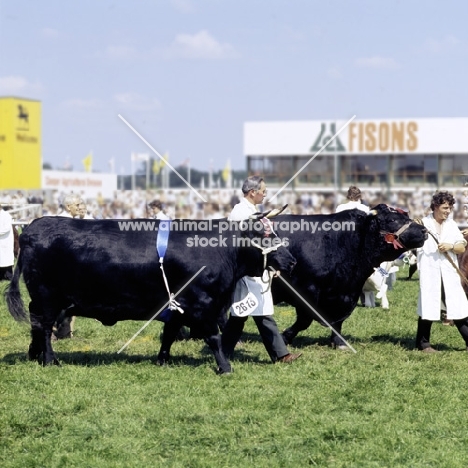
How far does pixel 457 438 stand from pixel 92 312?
4080mm

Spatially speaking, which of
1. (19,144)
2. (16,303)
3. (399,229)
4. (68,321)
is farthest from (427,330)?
(19,144)

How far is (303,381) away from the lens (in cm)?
795

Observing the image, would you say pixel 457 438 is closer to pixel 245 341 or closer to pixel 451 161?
pixel 245 341

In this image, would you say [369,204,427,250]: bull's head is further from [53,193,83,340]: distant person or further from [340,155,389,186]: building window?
[340,155,389,186]: building window

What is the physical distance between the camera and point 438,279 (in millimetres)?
9648

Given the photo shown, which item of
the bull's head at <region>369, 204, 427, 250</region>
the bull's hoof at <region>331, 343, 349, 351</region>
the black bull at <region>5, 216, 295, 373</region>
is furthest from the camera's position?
the bull's hoof at <region>331, 343, 349, 351</region>

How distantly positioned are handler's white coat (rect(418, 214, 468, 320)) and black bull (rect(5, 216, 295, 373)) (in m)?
1.94

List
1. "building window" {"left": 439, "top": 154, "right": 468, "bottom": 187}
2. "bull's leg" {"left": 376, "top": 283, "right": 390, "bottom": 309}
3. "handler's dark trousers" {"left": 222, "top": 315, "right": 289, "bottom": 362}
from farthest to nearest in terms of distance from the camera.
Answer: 1. "building window" {"left": 439, "top": 154, "right": 468, "bottom": 187}
2. "bull's leg" {"left": 376, "top": 283, "right": 390, "bottom": 309}
3. "handler's dark trousers" {"left": 222, "top": 315, "right": 289, "bottom": 362}

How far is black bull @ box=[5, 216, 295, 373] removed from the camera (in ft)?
27.8

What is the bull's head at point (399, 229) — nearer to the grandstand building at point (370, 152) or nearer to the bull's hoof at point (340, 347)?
the bull's hoof at point (340, 347)

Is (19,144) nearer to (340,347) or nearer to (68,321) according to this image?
(68,321)

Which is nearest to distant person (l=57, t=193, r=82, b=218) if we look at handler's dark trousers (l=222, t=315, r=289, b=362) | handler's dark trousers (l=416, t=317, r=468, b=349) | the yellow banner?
handler's dark trousers (l=222, t=315, r=289, b=362)

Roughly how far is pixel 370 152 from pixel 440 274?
39.0 m

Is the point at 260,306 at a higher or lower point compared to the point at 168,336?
higher
